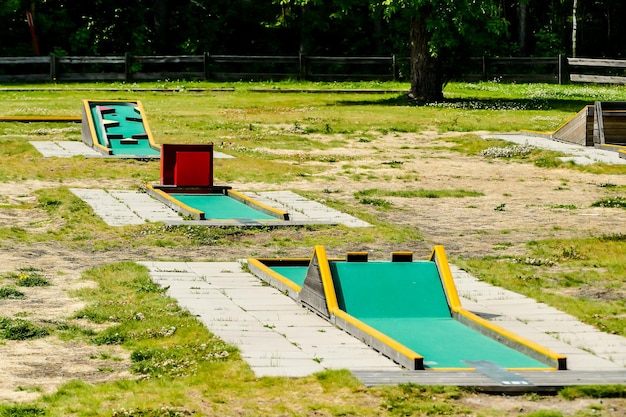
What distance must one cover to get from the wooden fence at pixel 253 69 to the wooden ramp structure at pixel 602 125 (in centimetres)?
1928

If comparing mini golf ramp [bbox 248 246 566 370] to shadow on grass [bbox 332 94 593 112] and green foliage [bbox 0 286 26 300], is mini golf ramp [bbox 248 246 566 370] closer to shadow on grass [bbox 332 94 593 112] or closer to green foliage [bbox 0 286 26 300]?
green foliage [bbox 0 286 26 300]

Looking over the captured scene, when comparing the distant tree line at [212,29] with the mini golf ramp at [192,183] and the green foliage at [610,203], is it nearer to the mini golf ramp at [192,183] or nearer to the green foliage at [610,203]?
the green foliage at [610,203]

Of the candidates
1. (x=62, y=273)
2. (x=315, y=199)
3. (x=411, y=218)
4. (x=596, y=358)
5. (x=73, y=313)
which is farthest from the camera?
(x=315, y=199)

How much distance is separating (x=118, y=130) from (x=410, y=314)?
17.8 m

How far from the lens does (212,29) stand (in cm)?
5481

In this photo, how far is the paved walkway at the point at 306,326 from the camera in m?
9.41

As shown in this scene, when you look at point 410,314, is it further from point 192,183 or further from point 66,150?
point 66,150

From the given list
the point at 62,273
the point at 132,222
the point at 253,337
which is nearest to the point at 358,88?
the point at 132,222

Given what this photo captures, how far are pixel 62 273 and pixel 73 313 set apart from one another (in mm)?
2133

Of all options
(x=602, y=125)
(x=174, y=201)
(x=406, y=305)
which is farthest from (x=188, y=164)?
(x=602, y=125)

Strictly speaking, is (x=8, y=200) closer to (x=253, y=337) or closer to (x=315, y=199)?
(x=315, y=199)

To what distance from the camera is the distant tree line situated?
173 feet

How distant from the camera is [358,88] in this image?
4716 cm

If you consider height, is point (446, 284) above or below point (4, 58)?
below
